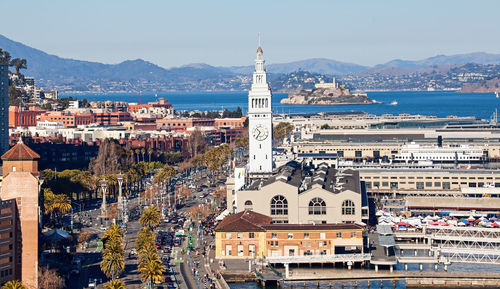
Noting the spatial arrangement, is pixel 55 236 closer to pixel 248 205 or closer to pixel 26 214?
pixel 26 214

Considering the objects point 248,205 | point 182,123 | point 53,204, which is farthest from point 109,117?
point 248,205

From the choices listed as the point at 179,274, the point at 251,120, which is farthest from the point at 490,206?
the point at 179,274

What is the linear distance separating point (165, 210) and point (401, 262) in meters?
21.6

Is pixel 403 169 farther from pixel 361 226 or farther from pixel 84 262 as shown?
pixel 84 262

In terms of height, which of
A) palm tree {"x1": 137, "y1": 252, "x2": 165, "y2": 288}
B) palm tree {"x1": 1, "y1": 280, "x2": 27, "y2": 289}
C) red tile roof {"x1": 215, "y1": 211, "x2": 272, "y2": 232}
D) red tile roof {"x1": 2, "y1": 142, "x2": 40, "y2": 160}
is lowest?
palm tree {"x1": 137, "y1": 252, "x2": 165, "y2": 288}

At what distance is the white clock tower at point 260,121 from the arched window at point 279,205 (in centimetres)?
807

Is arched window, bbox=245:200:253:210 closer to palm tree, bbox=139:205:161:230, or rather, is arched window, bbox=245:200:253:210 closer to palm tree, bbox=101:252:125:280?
palm tree, bbox=139:205:161:230

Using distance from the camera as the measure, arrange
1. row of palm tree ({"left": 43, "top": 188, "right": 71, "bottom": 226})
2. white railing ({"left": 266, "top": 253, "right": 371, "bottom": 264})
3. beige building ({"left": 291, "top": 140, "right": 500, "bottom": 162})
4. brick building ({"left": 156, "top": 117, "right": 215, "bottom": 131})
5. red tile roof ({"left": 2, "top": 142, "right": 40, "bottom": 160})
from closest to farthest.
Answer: red tile roof ({"left": 2, "top": 142, "right": 40, "bottom": 160}), white railing ({"left": 266, "top": 253, "right": 371, "bottom": 264}), row of palm tree ({"left": 43, "top": 188, "right": 71, "bottom": 226}), beige building ({"left": 291, "top": 140, "right": 500, "bottom": 162}), brick building ({"left": 156, "top": 117, "right": 215, "bottom": 131})

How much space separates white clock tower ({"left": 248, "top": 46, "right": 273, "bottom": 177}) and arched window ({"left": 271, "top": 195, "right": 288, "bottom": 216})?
8068 millimetres

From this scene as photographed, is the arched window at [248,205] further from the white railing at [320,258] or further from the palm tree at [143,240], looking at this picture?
the palm tree at [143,240]

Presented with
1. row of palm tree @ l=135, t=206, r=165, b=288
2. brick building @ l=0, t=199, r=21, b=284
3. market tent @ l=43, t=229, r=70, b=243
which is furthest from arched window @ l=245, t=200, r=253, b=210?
brick building @ l=0, t=199, r=21, b=284

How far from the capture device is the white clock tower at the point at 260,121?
6144 cm

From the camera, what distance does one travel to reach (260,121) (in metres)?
61.5

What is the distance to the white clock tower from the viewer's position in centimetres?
6144
